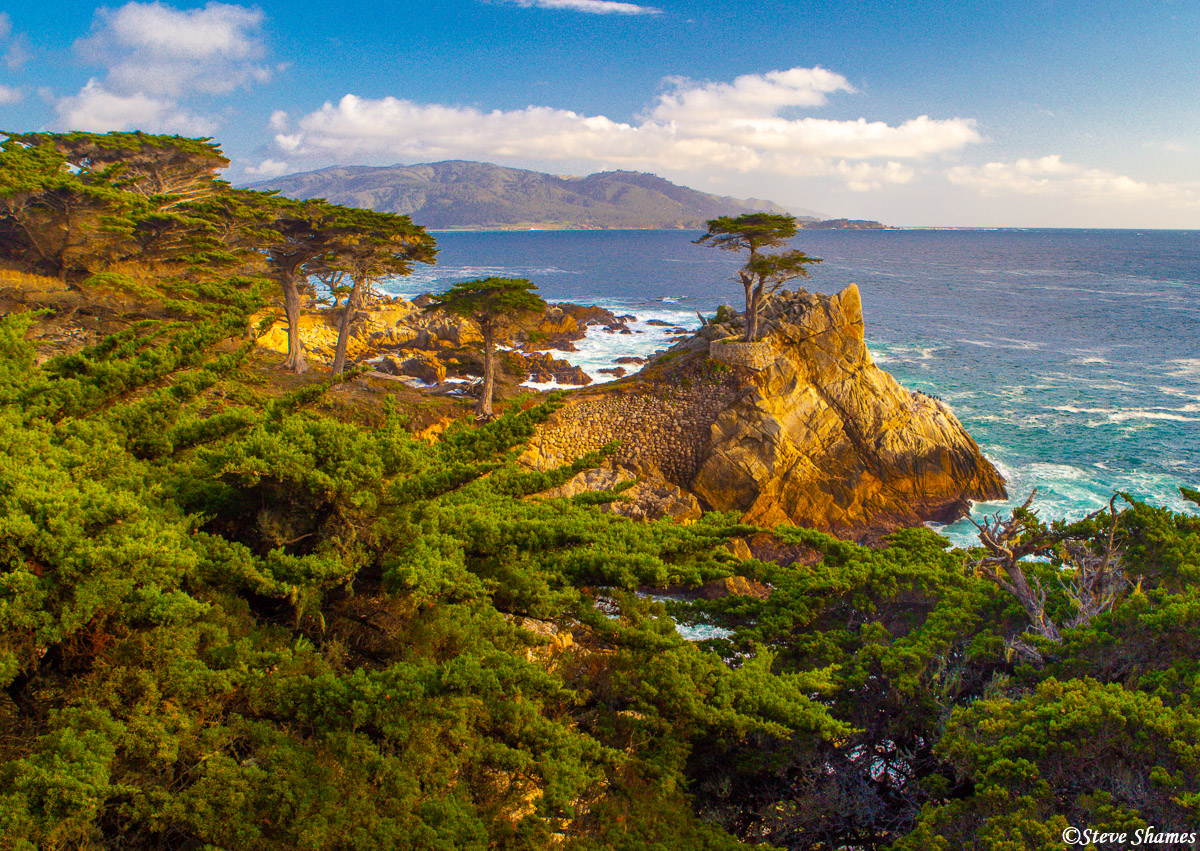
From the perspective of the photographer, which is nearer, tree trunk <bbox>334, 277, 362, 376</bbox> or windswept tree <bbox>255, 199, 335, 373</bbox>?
windswept tree <bbox>255, 199, 335, 373</bbox>

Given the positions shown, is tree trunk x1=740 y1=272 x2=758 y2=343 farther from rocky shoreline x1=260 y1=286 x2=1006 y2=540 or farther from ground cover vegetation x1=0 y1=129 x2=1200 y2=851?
ground cover vegetation x1=0 y1=129 x2=1200 y2=851

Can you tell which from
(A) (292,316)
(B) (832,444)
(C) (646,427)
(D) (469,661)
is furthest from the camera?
(A) (292,316)

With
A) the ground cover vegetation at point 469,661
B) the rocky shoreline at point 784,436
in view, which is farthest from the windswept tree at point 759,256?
the ground cover vegetation at point 469,661

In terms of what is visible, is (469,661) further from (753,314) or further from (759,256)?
(759,256)

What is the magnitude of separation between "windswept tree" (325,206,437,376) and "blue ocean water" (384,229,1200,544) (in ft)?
47.5

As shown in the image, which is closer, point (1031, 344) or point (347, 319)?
point (347, 319)

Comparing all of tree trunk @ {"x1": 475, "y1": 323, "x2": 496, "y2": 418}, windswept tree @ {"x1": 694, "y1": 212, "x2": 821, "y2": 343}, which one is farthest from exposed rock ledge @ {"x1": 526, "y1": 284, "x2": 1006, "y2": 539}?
tree trunk @ {"x1": 475, "y1": 323, "x2": 496, "y2": 418}

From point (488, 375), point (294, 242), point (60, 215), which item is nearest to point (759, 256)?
point (488, 375)

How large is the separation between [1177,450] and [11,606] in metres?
34.5

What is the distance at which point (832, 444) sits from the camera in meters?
22.0

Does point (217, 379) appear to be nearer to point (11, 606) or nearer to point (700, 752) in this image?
point (11, 606)

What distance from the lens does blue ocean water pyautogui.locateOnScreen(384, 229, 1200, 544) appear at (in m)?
24.4

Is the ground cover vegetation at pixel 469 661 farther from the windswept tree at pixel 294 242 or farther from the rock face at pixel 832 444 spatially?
the windswept tree at pixel 294 242

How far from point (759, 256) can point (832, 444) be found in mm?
7654
